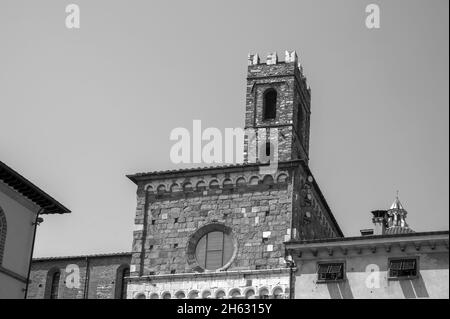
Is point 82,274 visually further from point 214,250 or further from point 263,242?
point 263,242

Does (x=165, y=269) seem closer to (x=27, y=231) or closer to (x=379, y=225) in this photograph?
(x=27, y=231)

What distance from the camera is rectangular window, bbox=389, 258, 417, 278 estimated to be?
100 feet

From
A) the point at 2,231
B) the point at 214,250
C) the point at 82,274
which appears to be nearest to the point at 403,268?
the point at 214,250

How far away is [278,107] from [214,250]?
29.0 ft

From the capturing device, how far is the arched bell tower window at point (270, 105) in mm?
40525

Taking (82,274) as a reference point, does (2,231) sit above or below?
below

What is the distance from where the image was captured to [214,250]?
34406mm

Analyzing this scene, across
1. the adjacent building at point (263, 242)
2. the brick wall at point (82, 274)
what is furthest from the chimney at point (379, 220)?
the brick wall at point (82, 274)

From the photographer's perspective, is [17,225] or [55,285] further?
[55,285]

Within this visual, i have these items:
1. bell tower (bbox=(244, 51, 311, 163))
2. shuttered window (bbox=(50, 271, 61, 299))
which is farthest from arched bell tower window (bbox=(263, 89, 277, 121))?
shuttered window (bbox=(50, 271, 61, 299))

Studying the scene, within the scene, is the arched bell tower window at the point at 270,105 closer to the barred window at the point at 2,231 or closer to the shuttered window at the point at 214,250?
the shuttered window at the point at 214,250

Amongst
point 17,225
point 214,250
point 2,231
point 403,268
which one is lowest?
point 403,268
